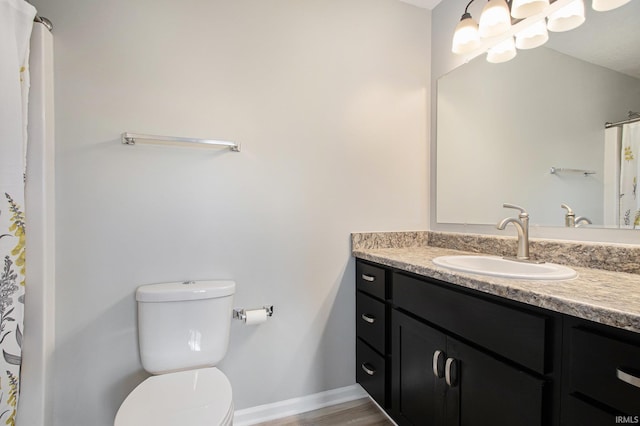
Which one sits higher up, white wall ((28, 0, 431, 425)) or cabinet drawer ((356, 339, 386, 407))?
white wall ((28, 0, 431, 425))

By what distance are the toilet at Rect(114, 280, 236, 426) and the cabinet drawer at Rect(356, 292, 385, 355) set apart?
73 cm

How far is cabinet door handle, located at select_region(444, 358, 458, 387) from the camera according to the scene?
1.03 m

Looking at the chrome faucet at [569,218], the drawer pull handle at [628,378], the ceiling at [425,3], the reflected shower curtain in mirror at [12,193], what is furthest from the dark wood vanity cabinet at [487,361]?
the ceiling at [425,3]

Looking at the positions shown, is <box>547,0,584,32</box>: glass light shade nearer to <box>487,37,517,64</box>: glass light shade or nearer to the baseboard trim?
<box>487,37,517,64</box>: glass light shade

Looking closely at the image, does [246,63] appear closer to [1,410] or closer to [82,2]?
[82,2]

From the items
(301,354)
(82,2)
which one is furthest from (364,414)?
(82,2)

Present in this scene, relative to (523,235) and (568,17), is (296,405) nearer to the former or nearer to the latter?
(523,235)

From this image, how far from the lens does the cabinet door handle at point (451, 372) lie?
103cm

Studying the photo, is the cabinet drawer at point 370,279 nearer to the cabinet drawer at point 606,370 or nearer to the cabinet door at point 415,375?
the cabinet door at point 415,375

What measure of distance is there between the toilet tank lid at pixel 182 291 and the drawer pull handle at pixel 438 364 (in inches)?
35.5

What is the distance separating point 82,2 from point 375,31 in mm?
1478

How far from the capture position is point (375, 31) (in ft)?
5.80

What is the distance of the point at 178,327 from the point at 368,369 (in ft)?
3.34

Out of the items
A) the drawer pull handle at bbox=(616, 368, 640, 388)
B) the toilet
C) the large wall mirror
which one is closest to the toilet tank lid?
the toilet
